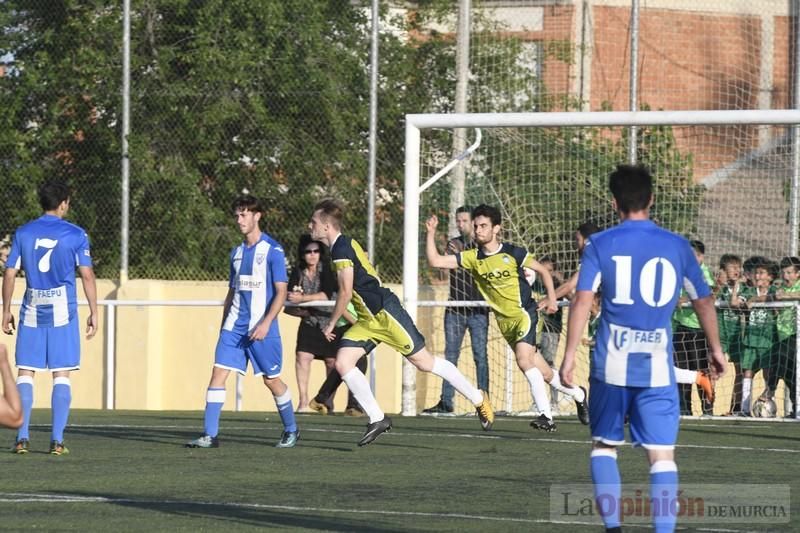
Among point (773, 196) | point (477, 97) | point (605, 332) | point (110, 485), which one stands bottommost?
point (110, 485)

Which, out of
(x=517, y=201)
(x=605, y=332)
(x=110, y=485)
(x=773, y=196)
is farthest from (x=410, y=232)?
(x=605, y=332)

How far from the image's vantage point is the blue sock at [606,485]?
7031mm

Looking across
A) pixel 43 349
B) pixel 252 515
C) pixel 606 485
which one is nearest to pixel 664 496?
pixel 606 485

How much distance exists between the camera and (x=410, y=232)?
16.3m

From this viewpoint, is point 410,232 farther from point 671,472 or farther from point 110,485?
point 671,472

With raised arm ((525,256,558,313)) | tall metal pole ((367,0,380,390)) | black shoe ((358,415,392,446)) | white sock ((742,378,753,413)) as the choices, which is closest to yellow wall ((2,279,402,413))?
tall metal pole ((367,0,380,390))

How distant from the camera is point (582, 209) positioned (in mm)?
17672

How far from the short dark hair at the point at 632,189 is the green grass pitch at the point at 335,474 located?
5.56ft

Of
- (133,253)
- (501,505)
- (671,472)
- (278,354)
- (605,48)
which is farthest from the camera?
(605,48)

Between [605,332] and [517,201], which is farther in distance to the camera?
[517,201]

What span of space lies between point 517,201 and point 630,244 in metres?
10.6

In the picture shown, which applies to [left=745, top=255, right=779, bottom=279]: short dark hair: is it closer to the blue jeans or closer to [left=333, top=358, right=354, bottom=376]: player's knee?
the blue jeans

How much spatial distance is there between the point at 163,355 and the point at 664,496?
483 inches

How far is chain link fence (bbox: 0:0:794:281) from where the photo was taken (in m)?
18.7
